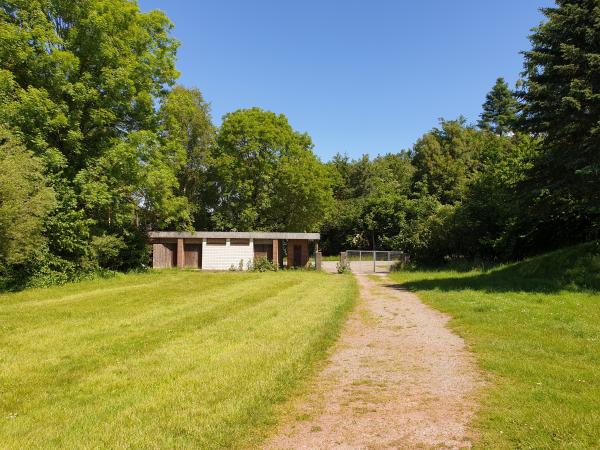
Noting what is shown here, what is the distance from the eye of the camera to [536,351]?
766 cm

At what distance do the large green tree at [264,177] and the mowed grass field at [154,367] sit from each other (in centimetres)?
2814

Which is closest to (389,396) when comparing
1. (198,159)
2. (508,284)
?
(508,284)

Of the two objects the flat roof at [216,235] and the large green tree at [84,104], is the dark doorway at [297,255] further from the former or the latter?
the large green tree at [84,104]

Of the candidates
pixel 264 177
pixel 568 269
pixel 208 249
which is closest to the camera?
pixel 568 269

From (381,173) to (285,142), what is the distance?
24.8m

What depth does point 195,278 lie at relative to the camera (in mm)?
23234

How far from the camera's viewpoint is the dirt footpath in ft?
14.9

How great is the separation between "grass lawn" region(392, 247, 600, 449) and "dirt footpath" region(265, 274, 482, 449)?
1.08 feet

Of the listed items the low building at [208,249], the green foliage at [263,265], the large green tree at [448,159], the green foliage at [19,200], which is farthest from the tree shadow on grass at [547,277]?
the large green tree at [448,159]

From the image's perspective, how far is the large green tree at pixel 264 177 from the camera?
138ft

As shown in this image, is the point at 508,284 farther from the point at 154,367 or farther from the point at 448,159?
the point at 448,159

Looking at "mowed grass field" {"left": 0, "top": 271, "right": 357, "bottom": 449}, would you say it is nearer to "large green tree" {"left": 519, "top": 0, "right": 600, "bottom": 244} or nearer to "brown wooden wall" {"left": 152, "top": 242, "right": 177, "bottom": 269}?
"large green tree" {"left": 519, "top": 0, "right": 600, "bottom": 244}

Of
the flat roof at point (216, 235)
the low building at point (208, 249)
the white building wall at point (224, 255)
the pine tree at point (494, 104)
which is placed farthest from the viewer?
the pine tree at point (494, 104)

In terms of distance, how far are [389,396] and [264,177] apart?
124ft
